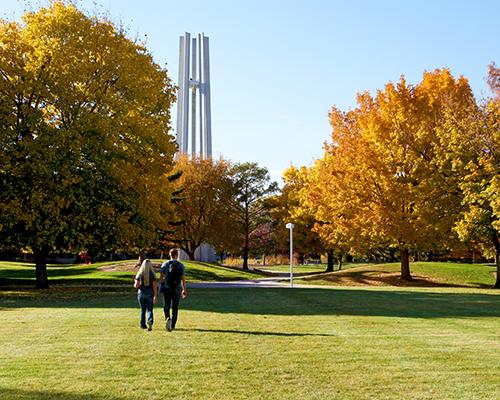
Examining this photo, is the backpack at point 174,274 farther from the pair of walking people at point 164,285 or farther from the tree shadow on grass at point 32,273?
the tree shadow on grass at point 32,273

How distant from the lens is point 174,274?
12758 mm

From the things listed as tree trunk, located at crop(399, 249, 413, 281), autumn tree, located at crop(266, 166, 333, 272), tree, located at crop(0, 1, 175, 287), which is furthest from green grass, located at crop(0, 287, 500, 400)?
autumn tree, located at crop(266, 166, 333, 272)

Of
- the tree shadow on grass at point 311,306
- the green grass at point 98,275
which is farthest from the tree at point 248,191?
the tree shadow on grass at point 311,306

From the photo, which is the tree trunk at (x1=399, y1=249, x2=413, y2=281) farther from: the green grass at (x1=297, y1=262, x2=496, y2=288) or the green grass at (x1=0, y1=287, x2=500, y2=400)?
the green grass at (x1=0, y1=287, x2=500, y2=400)

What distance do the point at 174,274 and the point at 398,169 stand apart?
22770 mm

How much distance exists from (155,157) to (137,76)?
4.07 m

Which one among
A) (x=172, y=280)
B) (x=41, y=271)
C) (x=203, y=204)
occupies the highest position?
(x=203, y=204)

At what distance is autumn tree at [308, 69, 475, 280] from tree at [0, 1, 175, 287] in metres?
11.7

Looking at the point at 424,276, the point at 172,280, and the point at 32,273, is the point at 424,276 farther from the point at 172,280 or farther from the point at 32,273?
the point at 172,280

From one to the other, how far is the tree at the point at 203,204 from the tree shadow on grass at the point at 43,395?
149 ft

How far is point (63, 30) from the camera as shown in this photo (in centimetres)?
2630

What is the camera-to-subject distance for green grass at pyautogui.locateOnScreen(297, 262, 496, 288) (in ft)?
120

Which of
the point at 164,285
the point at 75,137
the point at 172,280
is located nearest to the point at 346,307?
the point at 172,280

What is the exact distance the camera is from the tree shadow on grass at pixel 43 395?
6.44 m
